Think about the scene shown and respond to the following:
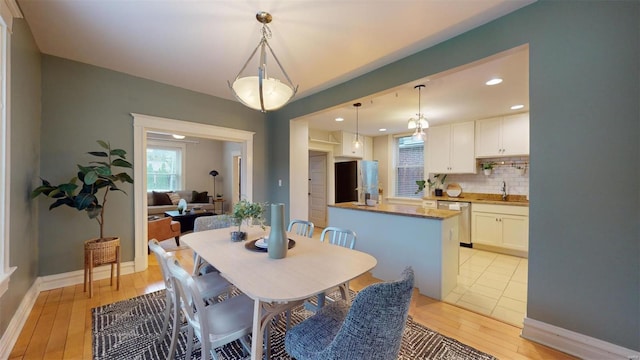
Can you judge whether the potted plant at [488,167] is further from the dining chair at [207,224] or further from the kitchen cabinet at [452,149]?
the dining chair at [207,224]

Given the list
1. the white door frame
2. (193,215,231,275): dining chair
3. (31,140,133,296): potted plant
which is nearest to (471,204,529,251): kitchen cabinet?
(193,215,231,275): dining chair

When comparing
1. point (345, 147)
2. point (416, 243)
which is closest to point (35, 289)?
point (416, 243)

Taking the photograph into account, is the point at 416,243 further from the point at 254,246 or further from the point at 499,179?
the point at 499,179

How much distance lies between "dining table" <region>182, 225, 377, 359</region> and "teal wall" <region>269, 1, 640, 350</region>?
1373 mm

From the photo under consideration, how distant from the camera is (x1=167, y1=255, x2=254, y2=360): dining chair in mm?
1203

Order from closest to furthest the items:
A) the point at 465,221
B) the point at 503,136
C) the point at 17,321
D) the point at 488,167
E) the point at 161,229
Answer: the point at 17,321, the point at 161,229, the point at 503,136, the point at 465,221, the point at 488,167

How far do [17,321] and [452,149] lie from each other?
20.6 ft

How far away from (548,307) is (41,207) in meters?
4.83

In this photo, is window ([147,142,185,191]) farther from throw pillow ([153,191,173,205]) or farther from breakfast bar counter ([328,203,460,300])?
breakfast bar counter ([328,203,460,300])

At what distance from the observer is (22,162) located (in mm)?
2117

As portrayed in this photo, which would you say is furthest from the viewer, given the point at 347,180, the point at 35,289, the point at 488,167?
the point at 347,180

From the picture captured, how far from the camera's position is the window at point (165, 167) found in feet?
23.7

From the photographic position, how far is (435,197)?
16.9ft

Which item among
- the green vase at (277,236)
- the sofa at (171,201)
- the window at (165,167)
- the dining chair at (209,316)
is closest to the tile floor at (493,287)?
the green vase at (277,236)
